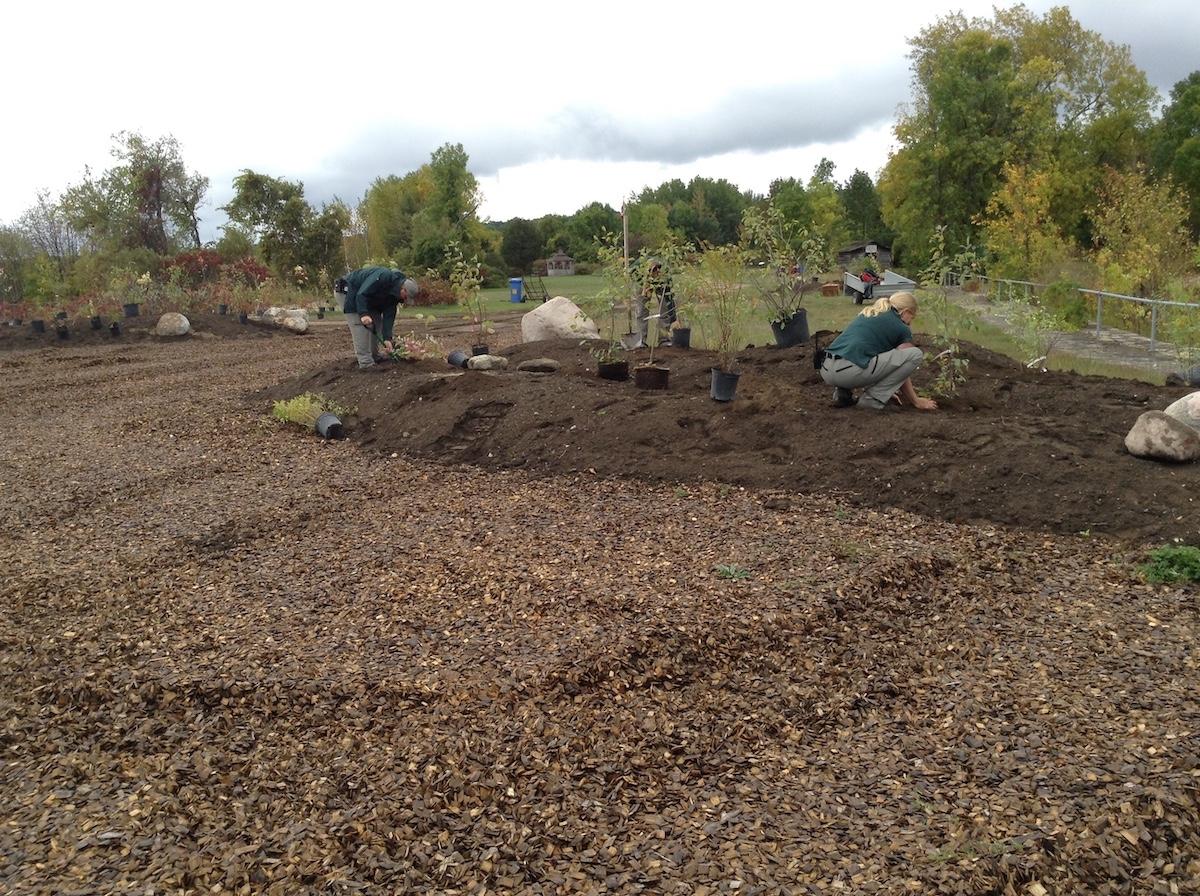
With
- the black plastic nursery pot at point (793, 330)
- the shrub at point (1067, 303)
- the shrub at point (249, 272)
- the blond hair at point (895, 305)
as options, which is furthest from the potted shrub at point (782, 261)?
the shrub at point (249, 272)

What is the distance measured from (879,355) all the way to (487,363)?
5.14m

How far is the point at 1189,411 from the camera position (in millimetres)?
6074

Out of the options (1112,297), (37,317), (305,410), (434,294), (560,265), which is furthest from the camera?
(560,265)

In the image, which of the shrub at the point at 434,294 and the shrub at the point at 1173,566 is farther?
the shrub at the point at 434,294

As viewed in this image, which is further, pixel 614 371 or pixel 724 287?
pixel 614 371

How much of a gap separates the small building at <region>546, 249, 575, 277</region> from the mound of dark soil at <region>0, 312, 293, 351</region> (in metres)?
41.3

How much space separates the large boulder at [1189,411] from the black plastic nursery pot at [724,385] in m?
3.16

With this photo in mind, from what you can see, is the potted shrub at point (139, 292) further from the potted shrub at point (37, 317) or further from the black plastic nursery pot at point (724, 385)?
the black plastic nursery pot at point (724, 385)

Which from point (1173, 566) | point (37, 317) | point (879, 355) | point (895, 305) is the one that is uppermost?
point (37, 317)

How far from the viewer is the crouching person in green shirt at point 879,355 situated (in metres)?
6.80

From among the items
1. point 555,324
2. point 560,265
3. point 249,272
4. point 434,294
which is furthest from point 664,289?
point 560,265

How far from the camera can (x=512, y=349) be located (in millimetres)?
12242

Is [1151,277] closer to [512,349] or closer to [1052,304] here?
[1052,304]

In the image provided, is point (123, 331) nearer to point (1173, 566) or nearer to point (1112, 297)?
point (1112, 297)
